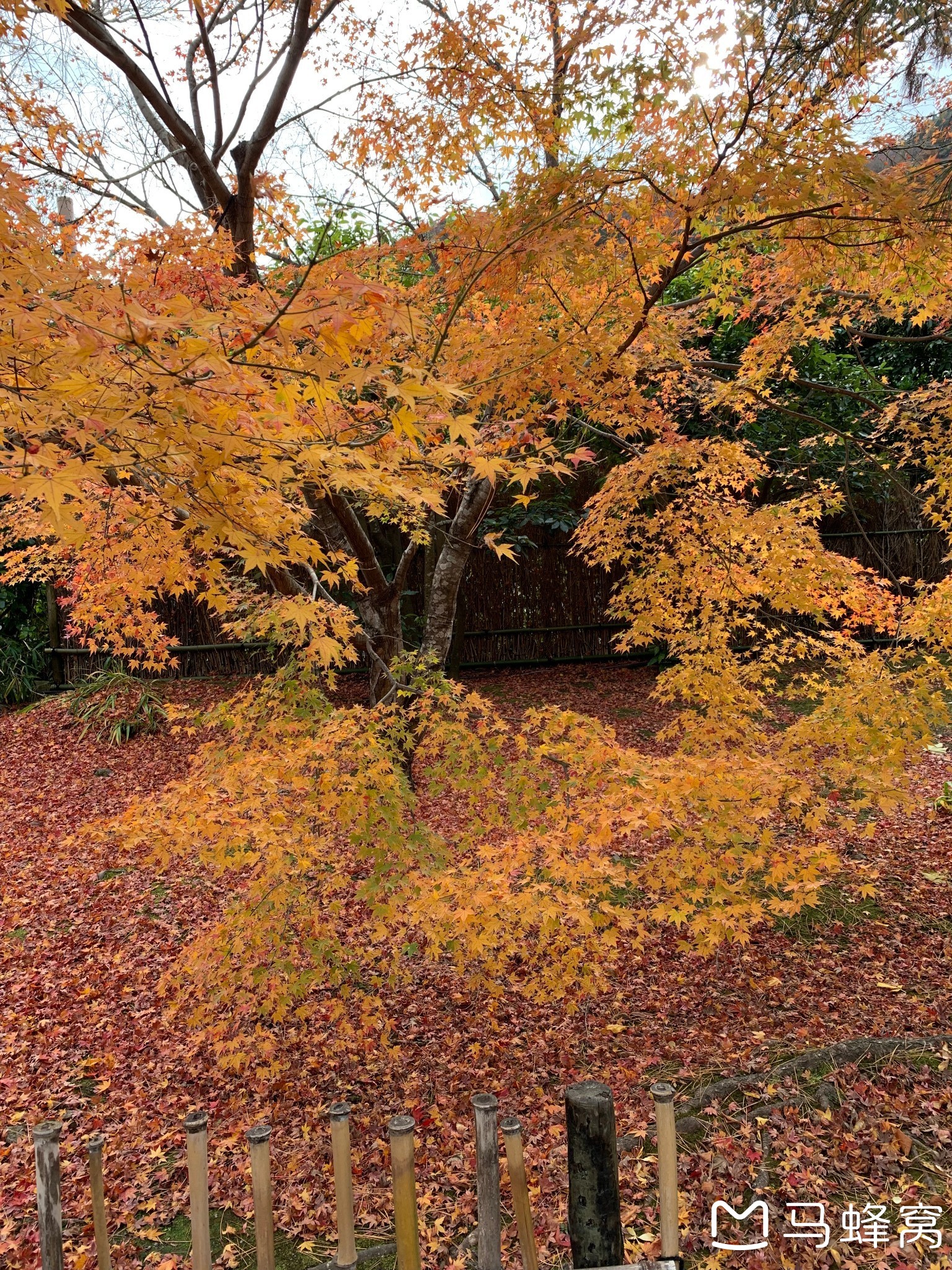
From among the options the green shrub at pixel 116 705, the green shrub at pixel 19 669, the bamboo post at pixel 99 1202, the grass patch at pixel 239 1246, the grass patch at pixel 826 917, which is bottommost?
the grass patch at pixel 239 1246

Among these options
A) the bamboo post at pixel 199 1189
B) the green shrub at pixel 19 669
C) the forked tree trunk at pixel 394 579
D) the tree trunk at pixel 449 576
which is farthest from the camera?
the green shrub at pixel 19 669

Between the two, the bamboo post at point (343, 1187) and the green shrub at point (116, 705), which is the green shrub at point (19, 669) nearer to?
the green shrub at point (116, 705)

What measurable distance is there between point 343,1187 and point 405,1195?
0.51 feet

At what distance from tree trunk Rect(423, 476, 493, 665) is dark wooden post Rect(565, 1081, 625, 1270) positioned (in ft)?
15.2

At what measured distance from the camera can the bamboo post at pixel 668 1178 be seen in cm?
174

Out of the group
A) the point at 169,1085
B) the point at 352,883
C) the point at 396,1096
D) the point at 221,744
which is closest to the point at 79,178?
the point at 221,744

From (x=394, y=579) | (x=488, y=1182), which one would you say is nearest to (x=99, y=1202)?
(x=488, y=1182)

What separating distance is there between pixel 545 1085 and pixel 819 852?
168 centimetres

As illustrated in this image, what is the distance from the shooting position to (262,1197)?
5.91 feet

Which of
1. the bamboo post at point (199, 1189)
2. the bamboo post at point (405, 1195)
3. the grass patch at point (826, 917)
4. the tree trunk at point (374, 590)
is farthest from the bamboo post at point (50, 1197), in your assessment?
the tree trunk at point (374, 590)

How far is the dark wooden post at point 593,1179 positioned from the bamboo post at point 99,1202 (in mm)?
1143

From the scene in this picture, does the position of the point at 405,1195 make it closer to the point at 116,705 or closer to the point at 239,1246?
the point at 239,1246

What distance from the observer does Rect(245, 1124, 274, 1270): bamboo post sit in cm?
176

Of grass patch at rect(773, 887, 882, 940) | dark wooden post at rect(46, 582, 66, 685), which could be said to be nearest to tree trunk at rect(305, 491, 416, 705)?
grass patch at rect(773, 887, 882, 940)
